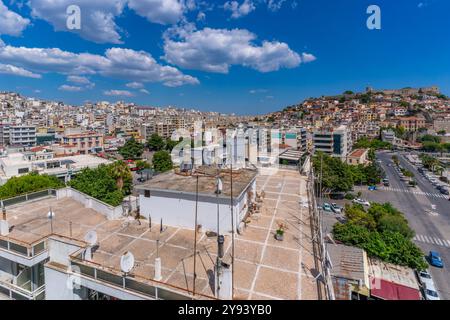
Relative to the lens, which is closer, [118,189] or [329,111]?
[118,189]

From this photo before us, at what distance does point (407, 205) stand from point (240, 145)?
100ft

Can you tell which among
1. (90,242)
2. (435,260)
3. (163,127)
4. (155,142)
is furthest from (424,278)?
(163,127)

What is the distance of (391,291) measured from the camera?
1595 centimetres

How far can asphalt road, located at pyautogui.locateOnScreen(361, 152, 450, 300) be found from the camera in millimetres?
22359

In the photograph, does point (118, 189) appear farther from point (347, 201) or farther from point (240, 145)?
point (347, 201)

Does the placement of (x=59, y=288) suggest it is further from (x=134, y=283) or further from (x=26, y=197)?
(x=26, y=197)

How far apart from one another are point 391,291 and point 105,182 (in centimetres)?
2472

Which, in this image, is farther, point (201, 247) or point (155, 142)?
point (155, 142)

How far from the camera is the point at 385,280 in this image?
17000 millimetres

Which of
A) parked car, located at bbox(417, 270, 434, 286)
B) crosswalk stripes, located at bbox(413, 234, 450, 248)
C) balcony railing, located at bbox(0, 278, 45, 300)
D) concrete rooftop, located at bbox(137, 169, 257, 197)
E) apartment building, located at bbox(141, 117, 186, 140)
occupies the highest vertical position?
apartment building, located at bbox(141, 117, 186, 140)

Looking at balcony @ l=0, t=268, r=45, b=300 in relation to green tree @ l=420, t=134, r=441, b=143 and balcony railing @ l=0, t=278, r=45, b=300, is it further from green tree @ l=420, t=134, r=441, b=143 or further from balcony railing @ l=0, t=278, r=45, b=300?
green tree @ l=420, t=134, r=441, b=143

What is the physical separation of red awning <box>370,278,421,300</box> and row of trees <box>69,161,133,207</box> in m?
20.6

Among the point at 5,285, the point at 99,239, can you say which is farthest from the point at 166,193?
the point at 5,285

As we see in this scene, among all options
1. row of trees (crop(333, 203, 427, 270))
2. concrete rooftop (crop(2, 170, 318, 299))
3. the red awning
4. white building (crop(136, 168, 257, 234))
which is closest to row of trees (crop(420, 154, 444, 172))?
row of trees (crop(333, 203, 427, 270))
